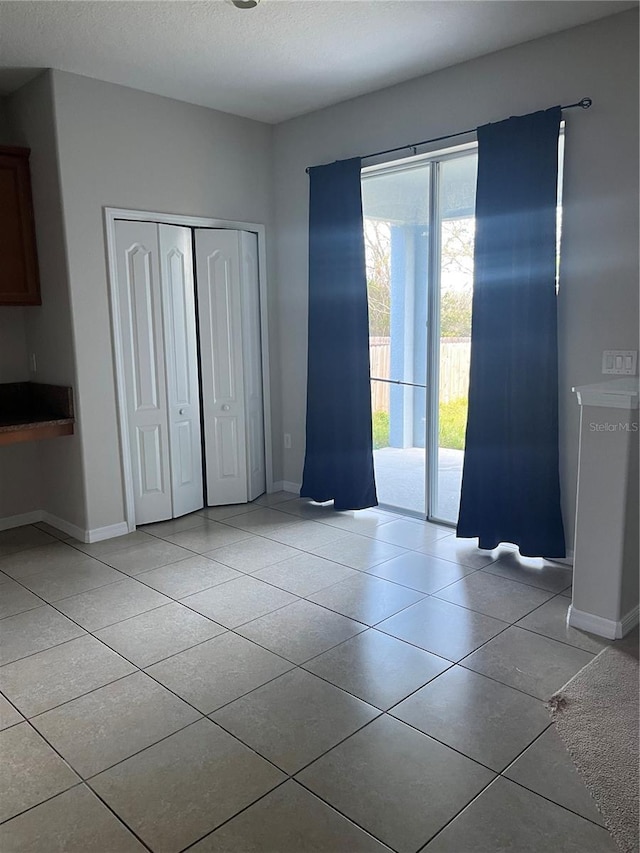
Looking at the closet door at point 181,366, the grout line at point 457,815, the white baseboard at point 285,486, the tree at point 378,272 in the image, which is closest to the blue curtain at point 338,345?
the tree at point 378,272

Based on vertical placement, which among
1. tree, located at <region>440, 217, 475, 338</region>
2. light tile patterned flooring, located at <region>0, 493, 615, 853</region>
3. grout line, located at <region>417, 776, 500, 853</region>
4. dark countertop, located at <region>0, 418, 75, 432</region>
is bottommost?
grout line, located at <region>417, 776, 500, 853</region>

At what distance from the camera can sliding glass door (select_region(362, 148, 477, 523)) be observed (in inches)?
161

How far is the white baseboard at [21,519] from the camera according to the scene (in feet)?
15.0

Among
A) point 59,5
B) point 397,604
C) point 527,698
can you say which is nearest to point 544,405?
point 397,604

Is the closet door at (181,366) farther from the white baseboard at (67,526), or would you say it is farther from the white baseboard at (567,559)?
the white baseboard at (567,559)

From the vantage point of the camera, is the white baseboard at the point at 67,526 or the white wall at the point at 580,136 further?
the white baseboard at the point at 67,526

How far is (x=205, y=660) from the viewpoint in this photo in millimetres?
2787

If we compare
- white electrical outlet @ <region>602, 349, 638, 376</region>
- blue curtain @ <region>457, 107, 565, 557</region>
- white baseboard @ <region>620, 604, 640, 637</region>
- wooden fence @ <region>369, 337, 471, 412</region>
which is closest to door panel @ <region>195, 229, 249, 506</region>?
wooden fence @ <region>369, 337, 471, 412</region>

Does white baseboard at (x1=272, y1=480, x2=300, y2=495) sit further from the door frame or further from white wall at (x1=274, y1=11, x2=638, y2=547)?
white wall at (x1=274, y1=11, x2=638, y2=547)

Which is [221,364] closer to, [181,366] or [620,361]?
[181,366]

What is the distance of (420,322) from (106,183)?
85.2 inches

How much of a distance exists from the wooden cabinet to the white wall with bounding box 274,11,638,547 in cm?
236

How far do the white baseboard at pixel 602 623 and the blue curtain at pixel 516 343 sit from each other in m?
0.70

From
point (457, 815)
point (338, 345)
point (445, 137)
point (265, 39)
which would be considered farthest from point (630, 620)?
point (265, 39)
